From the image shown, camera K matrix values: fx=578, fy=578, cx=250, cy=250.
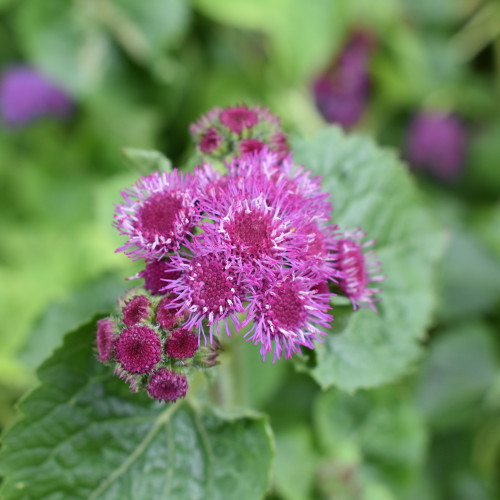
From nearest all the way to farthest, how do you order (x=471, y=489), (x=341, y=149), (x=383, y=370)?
(x=383, y=370) < (x=341, y=149) < (x=471, y=489)

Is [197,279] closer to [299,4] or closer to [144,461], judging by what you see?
[144,461]

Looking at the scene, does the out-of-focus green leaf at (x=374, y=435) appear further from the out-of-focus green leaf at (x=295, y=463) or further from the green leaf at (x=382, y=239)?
the green leaf at (x=382, y=239)

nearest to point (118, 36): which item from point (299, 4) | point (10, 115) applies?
point (10, 115)

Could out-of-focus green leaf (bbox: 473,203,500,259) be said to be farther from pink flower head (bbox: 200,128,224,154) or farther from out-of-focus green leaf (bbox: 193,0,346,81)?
pink flower head (bbox: 200,128,224,154)

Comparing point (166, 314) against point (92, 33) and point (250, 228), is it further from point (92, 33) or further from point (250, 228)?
point (92, 33)

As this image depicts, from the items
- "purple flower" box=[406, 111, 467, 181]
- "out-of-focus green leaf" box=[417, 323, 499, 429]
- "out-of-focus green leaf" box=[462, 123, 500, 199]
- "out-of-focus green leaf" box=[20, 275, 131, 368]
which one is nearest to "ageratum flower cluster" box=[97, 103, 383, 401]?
"out-of-focus green leaf" box=[20, 275, 131, 368]

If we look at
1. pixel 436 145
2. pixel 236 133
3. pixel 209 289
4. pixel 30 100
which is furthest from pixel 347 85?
pixel 209 289

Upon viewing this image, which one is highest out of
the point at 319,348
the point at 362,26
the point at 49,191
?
the point at 362,26
